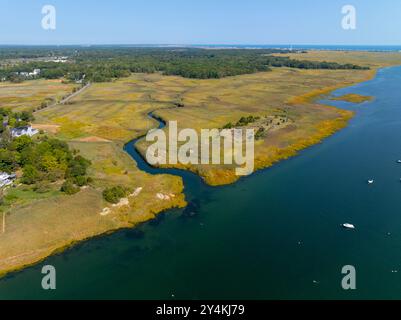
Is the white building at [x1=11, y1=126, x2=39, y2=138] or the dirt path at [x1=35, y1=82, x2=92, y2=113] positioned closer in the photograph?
the white building at [x1=11, y1=126, x2=39, y2=138]

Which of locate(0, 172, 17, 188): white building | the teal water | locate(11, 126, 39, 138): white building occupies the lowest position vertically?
the teal water

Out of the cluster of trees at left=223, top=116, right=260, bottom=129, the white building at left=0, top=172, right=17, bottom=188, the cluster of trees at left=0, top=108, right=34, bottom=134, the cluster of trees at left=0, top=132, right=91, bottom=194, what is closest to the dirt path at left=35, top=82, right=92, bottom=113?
the cluster of trees at left=0, top=108, right=34, bottom=134

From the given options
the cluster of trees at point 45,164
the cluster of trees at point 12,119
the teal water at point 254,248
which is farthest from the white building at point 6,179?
the cluster of trees at point 12,119

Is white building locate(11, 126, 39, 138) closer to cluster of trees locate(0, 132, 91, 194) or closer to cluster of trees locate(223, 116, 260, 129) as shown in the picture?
cluster of trees locate(0, 132, 91, 194)

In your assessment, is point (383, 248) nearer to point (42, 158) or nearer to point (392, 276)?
point (392, 276)

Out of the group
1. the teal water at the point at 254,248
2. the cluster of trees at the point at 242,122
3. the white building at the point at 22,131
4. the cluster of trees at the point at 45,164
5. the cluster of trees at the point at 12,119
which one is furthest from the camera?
the cluster of trees at the point at 242,122

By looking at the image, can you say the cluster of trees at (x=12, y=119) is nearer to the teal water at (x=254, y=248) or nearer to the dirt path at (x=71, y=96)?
the dirt path at (x=71, y=96)
